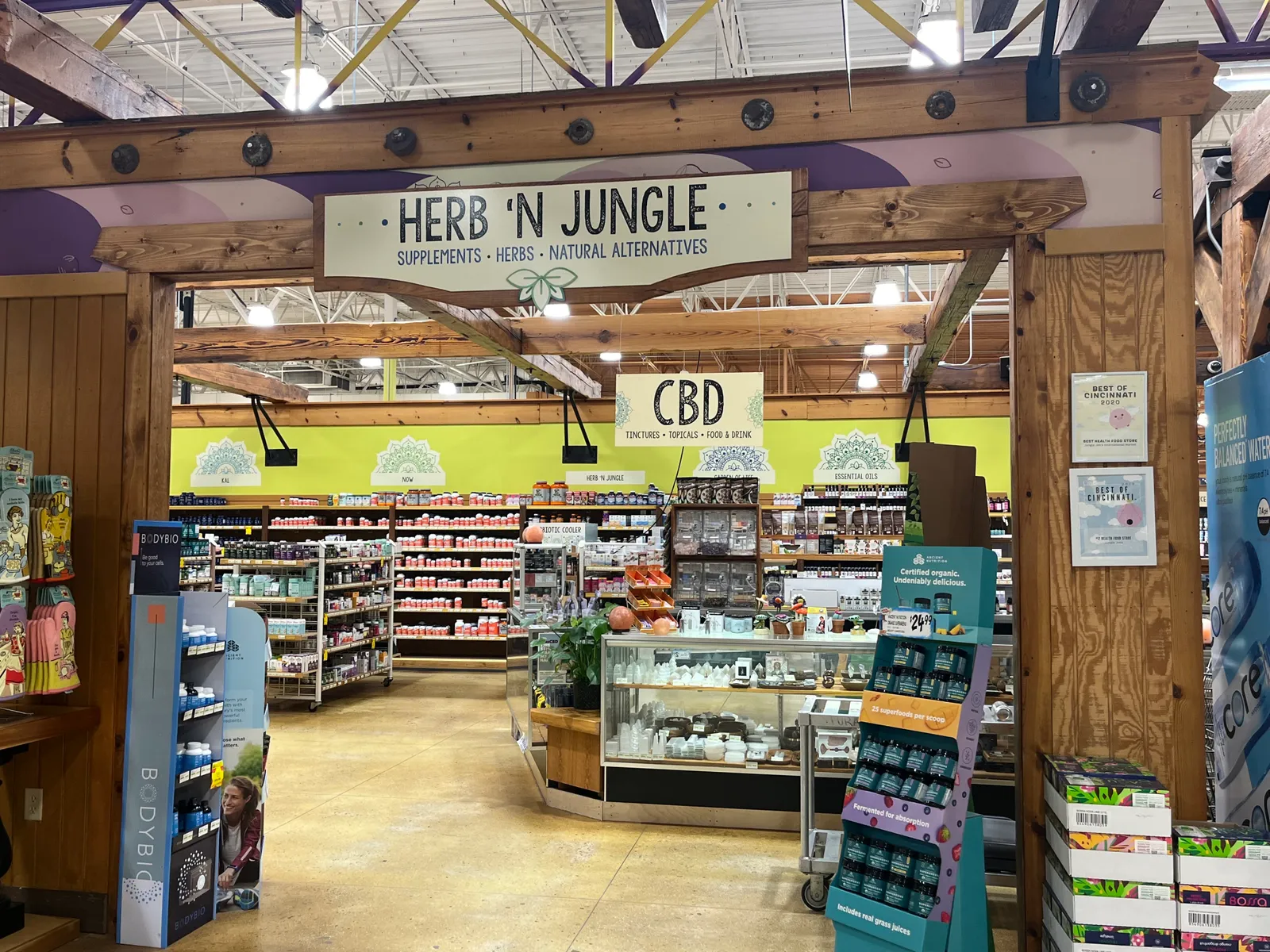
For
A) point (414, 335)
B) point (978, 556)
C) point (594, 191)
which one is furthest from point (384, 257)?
point (414, 335)

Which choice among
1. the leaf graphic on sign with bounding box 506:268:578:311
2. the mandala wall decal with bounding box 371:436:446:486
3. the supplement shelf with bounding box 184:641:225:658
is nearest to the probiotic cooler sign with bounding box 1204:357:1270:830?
the leaf graphic on sign with bounding box 506:268:578:311

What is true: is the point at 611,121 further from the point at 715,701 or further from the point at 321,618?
the point at 321,618

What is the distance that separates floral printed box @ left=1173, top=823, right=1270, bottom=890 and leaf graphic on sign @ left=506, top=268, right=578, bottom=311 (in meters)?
3.00

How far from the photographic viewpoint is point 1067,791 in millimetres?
3121

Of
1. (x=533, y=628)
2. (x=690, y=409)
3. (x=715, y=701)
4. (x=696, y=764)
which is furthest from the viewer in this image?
(x=690, y=409)

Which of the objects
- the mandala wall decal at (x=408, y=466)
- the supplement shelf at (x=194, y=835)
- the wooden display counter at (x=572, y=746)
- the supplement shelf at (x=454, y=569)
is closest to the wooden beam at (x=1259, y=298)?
the wooden display counter at (x=572, y=746)

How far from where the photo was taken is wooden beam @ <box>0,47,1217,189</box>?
3703 millimetres

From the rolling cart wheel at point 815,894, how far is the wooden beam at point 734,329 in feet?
18.0

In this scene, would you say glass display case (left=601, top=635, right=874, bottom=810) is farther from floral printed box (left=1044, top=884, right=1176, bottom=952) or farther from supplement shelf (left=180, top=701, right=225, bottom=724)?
floral printed box (left=1044, top=884, right=1176, bottom=952)

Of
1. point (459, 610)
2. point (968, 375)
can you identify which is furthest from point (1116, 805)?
point (459, 610)

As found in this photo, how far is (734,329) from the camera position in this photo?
29.9ft

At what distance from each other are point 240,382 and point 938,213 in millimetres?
10246

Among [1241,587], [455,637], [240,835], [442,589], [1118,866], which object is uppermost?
[1241,587]

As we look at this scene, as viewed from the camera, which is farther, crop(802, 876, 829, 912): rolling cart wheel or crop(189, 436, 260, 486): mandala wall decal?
crop(189, 436, 260, 486): mandala wall decal
